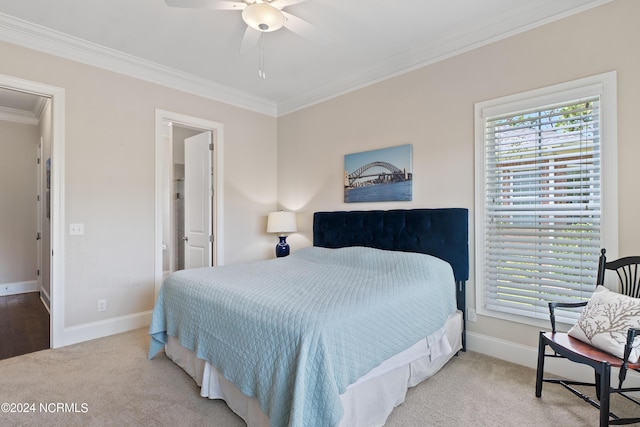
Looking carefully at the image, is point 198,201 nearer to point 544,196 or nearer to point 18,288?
point 18,288

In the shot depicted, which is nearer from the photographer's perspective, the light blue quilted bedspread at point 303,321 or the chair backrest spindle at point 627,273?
the light blue quilted bedspread at point 303,321

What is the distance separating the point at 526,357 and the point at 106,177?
408 centimetres

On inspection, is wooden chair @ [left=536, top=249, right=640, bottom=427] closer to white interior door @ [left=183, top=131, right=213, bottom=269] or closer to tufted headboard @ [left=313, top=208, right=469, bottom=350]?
tufted headboard @ [left=313, top=208, right=469, bottom=350]

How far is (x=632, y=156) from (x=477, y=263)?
1250 millimetres

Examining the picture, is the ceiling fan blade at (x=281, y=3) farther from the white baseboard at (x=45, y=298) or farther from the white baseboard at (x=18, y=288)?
the white baseboard at (x=18, y=288)

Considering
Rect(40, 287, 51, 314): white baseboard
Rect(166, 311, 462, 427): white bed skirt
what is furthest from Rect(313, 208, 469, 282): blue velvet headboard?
Rect(40, 287, 51, 314): white baseboard

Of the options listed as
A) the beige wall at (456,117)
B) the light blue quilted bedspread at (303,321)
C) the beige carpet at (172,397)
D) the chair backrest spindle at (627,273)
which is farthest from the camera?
the beige wall at (456,117)

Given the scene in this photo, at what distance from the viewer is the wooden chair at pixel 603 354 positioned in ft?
5.22

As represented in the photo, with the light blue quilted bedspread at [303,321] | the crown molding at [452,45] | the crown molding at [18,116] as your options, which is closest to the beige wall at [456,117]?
the crown molding at [452,45]

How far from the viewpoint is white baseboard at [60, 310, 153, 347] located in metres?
2.96

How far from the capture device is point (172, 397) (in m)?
2.09

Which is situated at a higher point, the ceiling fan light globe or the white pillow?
the ceiling fan light globe

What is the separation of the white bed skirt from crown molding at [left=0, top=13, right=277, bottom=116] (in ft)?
8.85

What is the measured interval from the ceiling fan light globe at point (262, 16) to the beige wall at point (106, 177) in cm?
190
